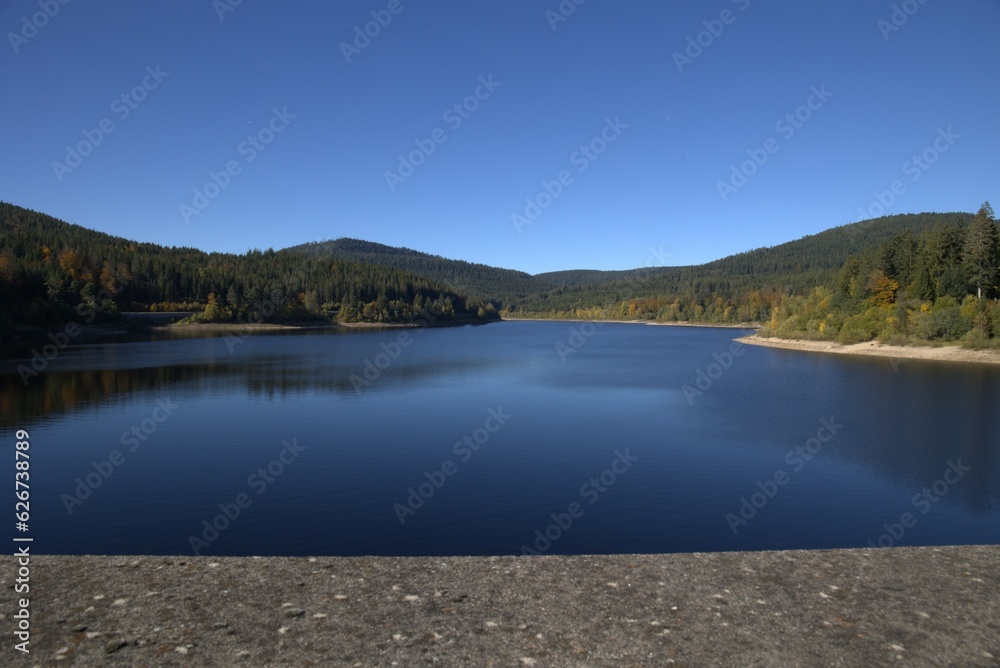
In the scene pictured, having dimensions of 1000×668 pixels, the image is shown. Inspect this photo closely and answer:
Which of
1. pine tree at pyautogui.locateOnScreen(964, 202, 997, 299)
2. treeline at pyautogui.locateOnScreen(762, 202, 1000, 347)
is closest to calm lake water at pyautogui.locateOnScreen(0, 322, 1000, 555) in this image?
treeline at pyautogui.locateOnScreen(762, 202, 1000, 347)

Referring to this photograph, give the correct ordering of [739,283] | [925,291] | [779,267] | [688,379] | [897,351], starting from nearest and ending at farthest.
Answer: [688,379], [897,351], [925,291], [739,283], [779,267]

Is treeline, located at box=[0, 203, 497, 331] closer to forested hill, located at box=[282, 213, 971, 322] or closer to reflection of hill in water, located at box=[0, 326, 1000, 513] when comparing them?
reflection of hill in water, located at box=[0, 326, 1000, 513]

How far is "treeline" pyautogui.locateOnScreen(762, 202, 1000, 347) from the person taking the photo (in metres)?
47.1

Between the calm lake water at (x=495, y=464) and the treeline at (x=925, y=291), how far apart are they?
1755 centimetres

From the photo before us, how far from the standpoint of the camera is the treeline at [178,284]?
208 feet

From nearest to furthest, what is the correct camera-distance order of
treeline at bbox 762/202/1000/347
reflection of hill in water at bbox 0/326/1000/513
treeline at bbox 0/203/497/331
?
reflection of hill in water at bbox 0/326/1000/513, treeline at bbox 762/202/1000/347, treeline at bbox 0/203/497/331

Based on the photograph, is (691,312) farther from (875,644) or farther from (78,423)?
(875,644)

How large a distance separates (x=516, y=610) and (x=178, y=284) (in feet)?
330

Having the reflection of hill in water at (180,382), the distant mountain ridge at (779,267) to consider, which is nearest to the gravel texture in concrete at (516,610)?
the reflection of hill in water at (180,382)

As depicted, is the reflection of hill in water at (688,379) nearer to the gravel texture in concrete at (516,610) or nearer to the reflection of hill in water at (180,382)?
the reflection of hill in water at (180,382)

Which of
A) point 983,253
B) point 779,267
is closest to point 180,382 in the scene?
point 983,253

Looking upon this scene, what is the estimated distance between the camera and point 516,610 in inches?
212

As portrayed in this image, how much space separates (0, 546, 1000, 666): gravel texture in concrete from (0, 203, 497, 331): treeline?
5923 centimetres

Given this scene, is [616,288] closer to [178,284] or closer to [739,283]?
[739,283]
